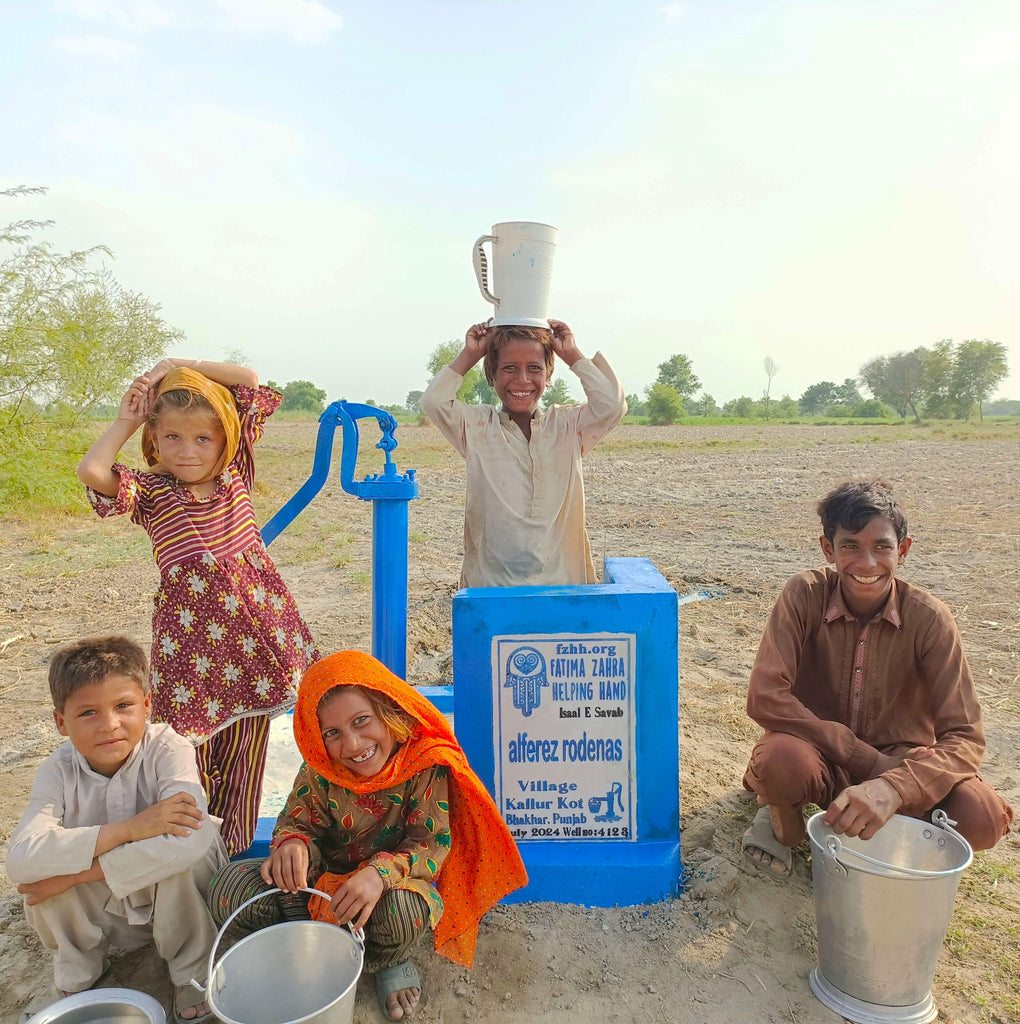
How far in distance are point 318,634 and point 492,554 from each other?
2477 millimetres

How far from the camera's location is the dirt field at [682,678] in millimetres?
2129

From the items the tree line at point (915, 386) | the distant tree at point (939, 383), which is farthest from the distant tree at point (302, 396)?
the distant tree at point (939, 383)

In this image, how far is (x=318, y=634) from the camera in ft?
16.7

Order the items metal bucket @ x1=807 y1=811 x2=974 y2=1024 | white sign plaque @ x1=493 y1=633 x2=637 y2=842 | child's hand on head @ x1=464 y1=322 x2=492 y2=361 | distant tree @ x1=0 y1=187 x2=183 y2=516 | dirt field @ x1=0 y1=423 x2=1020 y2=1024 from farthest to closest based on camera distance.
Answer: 1. distant tree @ x1=0 y1=187 x2=183 y2=516
2. child's hand on head @ x1=464 y1=322 x2=492 y2=361
3. white sign plaque @ x1=493 y1=633 x2=637 y2=842
4. dirt field @ x1=0 y1=423 x2=1020 y2=1024
5. metal bucket @ x1=807 y1=811 x2=974 y2=1024

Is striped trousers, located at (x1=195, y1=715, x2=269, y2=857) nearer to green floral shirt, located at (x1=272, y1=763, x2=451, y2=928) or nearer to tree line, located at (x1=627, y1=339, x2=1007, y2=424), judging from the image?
green floral shirt, located at (x1=272, y1=763, x2=451, y2=928)

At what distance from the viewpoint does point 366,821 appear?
7.23 feet

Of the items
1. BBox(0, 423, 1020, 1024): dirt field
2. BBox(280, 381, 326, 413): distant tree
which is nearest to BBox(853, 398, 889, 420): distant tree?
BBox(280, 381, 326, 413): distant tree

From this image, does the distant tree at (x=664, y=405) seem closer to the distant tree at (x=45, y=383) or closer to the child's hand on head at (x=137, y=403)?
the distant tree at (x=45, y=383)

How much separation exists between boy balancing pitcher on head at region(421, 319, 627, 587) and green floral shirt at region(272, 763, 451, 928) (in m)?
0.92

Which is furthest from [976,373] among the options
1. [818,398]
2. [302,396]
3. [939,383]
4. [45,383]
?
[45,383]

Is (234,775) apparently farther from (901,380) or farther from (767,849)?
(901,380)

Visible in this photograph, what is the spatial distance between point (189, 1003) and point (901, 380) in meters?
80.7

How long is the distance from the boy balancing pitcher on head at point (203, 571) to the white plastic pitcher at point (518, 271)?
894 millimetres

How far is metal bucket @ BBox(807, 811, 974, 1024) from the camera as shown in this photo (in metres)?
1.91
